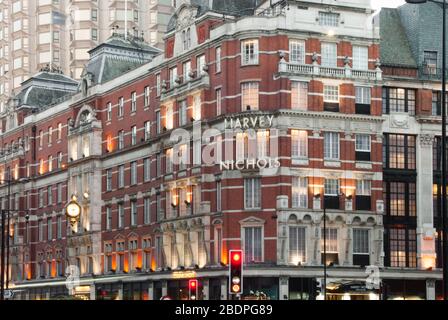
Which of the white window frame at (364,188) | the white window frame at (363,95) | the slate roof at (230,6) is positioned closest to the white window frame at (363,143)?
the white window frame at (364,188)

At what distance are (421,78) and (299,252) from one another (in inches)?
678

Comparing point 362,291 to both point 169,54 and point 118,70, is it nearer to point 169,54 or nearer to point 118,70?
point 169,54

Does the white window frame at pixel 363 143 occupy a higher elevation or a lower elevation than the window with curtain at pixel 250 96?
lower

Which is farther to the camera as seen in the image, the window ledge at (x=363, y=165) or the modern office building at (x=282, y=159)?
the window ledge at (x=363, y=165)

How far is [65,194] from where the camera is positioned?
96938mm

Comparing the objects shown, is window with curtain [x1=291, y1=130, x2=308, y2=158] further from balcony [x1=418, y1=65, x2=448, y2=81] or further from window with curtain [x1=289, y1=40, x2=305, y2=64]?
balcony [x1=418, y1=65, x2=448, y2=81]

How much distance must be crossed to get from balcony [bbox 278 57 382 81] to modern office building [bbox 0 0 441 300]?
10cm

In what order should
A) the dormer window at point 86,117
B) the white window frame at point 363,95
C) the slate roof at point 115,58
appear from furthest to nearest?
1. the slate roof at point 115,58
2. the dormer window at point 86,117
3. the white window frame at point 363,95

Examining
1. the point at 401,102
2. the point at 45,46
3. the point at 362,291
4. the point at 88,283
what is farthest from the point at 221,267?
the point at 45,46

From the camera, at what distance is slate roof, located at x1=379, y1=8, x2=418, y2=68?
7425 cm

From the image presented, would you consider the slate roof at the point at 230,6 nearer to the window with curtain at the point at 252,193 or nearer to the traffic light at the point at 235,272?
the window with curtain at the point at 252,193

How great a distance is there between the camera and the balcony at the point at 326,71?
67750 mm

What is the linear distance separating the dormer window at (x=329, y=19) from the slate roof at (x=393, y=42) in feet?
17.8

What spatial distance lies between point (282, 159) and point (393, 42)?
1625 cm
